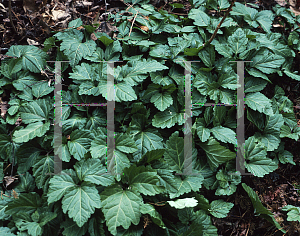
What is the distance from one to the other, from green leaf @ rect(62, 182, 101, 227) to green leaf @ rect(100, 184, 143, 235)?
65 millimetres

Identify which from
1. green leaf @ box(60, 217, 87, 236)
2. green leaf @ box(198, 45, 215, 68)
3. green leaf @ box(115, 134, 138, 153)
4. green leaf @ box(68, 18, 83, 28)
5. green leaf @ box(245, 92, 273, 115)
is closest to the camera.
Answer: green leaf @ box(60, 217, 87, 236)

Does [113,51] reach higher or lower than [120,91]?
higher

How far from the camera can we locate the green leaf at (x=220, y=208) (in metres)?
2.04

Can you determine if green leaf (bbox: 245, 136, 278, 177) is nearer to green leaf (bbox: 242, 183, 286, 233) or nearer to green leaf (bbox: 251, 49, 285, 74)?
green leaf (bbox: 242, 183, 286, 233)

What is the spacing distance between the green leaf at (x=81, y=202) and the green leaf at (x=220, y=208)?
37.8 inches

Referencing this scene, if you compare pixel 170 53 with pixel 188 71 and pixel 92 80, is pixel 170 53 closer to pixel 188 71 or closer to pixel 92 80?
pixel 188 71

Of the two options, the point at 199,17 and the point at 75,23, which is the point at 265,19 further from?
the point at 75,23

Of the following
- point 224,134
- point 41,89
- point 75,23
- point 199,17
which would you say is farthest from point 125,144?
point 199,17

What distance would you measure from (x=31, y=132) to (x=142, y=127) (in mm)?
895

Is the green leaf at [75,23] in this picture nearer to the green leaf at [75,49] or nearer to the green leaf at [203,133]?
the green leaf at [75,49]

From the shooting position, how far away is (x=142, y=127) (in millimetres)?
2141

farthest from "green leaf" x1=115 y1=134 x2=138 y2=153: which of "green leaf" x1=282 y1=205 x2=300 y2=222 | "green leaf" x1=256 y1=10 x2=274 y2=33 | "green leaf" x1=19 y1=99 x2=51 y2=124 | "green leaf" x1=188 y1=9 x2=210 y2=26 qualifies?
"green leaf" x1=256 y1=10 x2=274 y2=33

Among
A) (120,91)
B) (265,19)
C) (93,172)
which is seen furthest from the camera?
(265,19)

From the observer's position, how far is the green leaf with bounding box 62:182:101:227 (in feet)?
5.63
